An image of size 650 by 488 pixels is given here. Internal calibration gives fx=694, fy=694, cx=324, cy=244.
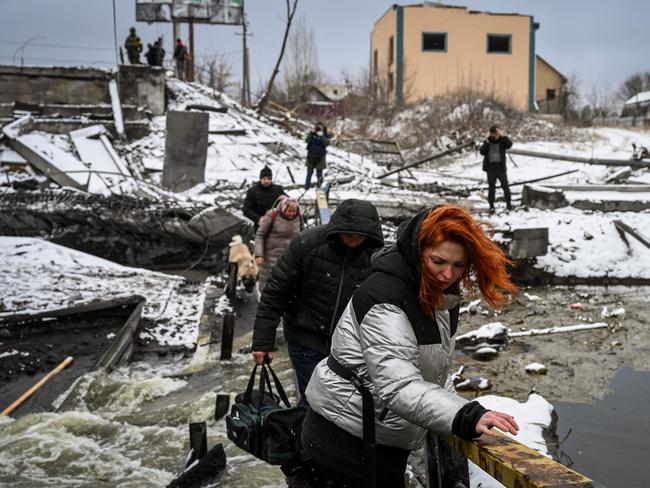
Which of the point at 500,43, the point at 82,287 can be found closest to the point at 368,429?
the point at 82,287

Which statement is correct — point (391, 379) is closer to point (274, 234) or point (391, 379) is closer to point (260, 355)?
point (260, 355)

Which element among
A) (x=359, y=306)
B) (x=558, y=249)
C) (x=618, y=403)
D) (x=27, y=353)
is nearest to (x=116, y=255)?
(x=27, y=353)

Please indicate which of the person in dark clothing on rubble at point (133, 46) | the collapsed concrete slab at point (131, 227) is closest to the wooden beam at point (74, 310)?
the collapsed concrete slab at point (131, 227)

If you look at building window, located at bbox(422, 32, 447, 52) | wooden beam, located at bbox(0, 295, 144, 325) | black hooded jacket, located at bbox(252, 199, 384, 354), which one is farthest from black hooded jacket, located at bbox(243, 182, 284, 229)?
building window, located at bbox(422, 32, 447, 52)

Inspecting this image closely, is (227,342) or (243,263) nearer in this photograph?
(227,342)

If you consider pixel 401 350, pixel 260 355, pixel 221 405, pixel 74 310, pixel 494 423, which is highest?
pixel 401 350

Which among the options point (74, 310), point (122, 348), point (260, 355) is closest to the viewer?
point (260, 355)

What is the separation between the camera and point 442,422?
6.86ft

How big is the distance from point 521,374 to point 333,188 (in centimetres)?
986

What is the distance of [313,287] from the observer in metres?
4.07

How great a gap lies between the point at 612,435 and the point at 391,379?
4167 millimetres

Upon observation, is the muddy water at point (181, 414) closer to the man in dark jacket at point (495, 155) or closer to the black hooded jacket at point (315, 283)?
the black hooded jacket at point (315, 283)

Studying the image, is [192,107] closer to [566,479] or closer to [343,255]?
[343,255]

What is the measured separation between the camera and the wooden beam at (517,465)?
182 centimetres
